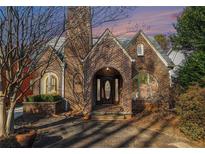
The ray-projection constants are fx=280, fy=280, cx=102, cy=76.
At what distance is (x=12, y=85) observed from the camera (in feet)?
39.2

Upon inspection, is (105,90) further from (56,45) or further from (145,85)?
(56,45)

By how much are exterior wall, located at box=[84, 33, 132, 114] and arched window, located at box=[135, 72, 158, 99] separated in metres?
5.00

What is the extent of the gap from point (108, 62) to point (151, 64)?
6.25 meters

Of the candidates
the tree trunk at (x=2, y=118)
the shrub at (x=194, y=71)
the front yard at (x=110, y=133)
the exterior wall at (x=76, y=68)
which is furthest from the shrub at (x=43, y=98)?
the shrub at (x=194, y=71)

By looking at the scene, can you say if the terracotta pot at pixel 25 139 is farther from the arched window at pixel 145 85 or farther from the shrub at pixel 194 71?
the arched window at pixel 145 85

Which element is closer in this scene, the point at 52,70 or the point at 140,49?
the point at 52,70

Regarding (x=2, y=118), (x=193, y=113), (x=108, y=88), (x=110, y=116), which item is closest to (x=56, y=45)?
Answer: (x=108, y=88)

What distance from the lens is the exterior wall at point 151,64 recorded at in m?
22.6

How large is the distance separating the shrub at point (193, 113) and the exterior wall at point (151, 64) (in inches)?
346

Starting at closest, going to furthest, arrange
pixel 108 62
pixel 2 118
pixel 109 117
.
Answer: pixel 2 118
pixel 109 117
pixel 108 62

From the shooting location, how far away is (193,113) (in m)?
12.5
